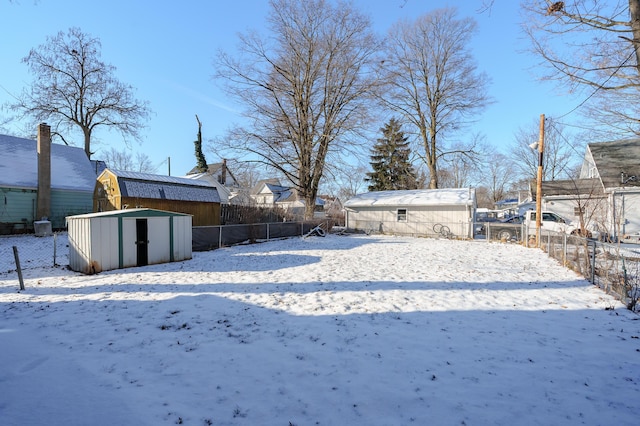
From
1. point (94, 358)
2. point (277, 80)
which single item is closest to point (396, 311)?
point (94, 358)

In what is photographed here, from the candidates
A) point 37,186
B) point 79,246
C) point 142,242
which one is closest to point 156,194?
point 142,242

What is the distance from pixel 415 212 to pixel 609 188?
11245mm

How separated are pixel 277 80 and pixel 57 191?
16185 mm

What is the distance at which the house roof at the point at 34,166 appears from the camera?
17689 mm

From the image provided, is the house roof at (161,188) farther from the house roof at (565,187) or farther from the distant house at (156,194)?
the house roof at (565,187)

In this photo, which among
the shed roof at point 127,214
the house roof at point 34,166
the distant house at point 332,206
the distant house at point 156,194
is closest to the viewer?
the shed roof at point 127,214

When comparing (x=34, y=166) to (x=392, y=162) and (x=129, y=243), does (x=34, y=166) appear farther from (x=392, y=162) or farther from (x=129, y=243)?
(x=392, y=162)

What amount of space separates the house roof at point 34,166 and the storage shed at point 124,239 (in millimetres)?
12546

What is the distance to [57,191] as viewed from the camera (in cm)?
1894

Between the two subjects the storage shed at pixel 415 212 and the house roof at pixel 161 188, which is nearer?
the house roof at pixel 161 188

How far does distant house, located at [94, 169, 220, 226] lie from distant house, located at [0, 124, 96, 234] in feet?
17.8

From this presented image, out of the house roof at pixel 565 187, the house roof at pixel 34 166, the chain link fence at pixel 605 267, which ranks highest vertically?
the house roof at pixel 34 166

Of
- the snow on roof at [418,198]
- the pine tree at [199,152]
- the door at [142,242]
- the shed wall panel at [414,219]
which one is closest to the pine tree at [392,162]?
the snow on roof at [418,198]

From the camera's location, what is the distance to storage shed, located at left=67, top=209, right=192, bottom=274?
29.6 feet
